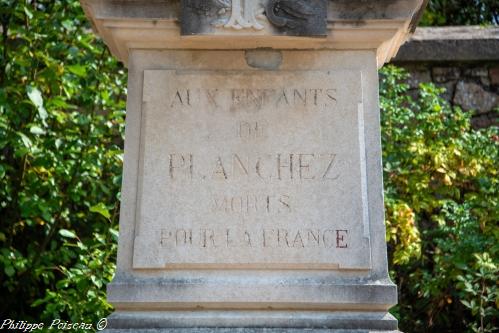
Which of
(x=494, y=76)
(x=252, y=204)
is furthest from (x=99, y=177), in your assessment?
(x=494, y=76)

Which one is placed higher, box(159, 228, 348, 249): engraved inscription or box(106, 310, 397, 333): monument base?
box(159, 228, 348, 249): engraved inscription

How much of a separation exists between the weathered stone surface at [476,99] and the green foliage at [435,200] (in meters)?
0.58

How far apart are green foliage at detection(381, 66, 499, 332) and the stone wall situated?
58 centimetres

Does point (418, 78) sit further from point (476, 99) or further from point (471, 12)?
point (471, 12)

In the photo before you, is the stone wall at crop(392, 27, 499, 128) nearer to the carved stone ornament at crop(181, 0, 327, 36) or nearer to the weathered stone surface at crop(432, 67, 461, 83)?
the weathered stone surface at crop(432, 67, 461, 83)

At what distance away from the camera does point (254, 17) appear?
3.21m

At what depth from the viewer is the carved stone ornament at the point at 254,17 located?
320cm

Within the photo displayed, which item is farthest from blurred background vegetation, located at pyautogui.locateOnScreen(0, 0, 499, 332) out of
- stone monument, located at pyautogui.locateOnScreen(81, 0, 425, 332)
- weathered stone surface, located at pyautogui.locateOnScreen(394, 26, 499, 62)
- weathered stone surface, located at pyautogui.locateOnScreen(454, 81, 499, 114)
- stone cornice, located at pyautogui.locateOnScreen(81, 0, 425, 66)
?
stone cornice, located at pyautogui.locateOnScreen(81, 0, 425, 66)

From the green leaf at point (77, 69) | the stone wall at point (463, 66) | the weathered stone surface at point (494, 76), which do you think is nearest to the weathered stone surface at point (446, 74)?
the stone wall at point (463, 66)

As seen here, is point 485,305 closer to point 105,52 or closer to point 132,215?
point 132,215

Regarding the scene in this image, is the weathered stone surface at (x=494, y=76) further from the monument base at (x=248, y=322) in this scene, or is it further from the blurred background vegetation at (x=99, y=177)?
the monument base at (x=248, y=322)

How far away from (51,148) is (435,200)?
8.95 ft

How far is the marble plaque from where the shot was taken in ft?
10.5

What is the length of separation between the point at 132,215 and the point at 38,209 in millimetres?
1750
